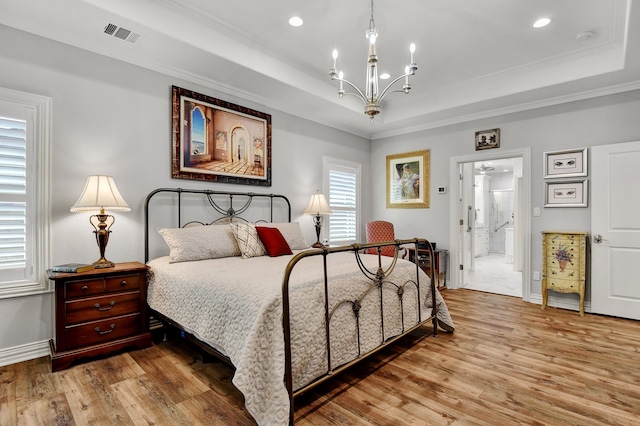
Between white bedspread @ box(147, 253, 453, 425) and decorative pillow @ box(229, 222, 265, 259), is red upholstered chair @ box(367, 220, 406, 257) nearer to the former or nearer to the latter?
white bedspread @ box(147, 253, 453, 425)

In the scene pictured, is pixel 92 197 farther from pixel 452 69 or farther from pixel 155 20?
pixel 452 69

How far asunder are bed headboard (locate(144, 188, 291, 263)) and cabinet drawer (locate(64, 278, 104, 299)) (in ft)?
1.99

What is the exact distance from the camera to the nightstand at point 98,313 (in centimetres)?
243

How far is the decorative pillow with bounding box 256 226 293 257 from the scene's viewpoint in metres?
3.33

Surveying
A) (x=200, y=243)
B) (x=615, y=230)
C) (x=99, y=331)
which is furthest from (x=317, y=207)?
(x=615, y=230)

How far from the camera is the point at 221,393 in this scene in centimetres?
211

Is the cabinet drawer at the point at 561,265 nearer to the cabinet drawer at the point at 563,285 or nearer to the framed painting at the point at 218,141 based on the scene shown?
the cabinet drawer at the point at 563,285

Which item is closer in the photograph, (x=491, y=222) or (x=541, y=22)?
(x=541, y=22)

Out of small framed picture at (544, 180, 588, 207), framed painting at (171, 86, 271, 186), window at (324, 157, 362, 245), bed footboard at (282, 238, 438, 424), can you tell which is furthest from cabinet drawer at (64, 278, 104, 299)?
small framed picture at (544, 180, 588, 207)

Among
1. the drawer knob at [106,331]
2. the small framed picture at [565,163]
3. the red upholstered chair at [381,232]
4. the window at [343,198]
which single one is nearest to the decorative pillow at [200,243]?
the drawer knob at [106,331]

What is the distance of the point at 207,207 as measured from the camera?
3.76 meters

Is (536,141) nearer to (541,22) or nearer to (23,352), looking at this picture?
(541,22)

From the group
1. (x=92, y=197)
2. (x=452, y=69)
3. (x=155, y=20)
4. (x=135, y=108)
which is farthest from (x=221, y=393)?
(x=452, y=69)

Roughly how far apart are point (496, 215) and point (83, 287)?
10.7 metres
